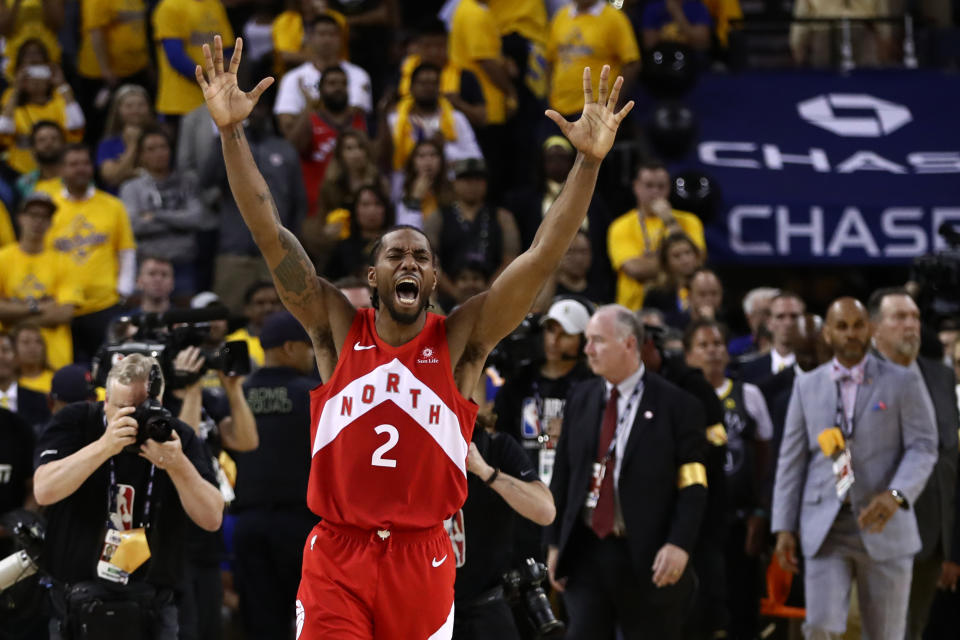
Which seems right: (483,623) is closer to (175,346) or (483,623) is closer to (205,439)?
(205,439)

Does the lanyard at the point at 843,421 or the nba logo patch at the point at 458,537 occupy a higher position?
the lanyard at the point at 843,421

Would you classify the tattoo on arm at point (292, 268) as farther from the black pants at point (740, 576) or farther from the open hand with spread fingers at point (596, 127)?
the black pants at point (740, 576)

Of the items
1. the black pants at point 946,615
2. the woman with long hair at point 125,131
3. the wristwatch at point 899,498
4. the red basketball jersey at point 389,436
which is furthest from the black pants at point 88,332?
the red basketball jersey at point 389,436

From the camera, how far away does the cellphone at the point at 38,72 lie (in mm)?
12867

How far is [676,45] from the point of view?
1271 centimetres

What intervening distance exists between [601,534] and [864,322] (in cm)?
195

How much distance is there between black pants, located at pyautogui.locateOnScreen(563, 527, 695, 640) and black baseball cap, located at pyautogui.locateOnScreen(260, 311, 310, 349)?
1951 mm

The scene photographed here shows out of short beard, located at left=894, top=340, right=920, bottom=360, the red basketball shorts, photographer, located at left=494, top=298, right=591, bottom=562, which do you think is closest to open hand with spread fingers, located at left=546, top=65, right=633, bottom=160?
the red basketball shorts

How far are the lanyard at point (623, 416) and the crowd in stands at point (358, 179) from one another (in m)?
0.67

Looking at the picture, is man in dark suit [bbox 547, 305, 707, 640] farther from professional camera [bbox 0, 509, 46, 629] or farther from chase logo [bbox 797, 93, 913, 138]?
chase logo [bbox 797, 93, 913, 138]

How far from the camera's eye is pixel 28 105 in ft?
42.8

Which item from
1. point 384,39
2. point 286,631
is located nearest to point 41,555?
point 286,631

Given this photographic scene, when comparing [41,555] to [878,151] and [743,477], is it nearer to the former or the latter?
[743,477]

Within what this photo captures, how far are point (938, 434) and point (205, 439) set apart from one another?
14.0 ft
